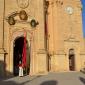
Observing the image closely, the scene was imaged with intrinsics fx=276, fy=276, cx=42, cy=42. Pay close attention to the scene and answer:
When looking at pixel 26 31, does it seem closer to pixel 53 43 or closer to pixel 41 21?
pixel 41 21

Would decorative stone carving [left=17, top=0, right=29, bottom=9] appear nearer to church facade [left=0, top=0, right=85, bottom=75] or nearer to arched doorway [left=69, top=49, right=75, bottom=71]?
church facade [left=0, top=0, right=85, bottom=75]

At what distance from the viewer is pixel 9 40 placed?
25734mm

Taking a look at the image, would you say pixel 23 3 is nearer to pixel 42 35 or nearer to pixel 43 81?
pixel 42 35

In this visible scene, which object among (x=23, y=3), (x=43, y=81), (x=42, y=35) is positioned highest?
(x=23, y=3)

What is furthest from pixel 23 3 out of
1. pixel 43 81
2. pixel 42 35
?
pixel 43 81

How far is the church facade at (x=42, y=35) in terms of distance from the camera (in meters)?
25.7

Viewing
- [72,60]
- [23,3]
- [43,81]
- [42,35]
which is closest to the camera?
[43,81]

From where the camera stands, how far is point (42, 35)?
26.9m

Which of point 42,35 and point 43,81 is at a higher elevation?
point 42,35

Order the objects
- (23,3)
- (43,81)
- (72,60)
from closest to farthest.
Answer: (43,81) < (23,3) < (72,60)

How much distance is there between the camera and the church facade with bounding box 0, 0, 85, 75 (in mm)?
25703

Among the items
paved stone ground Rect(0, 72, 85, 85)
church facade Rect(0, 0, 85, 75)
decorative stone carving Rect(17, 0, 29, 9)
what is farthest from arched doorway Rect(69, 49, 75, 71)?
paved stone ground Rect(0, 72, 85, 85)

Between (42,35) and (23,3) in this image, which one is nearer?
(23,3)

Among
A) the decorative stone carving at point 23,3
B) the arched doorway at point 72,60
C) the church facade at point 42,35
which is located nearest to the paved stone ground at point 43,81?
the church facade at point 42,35
